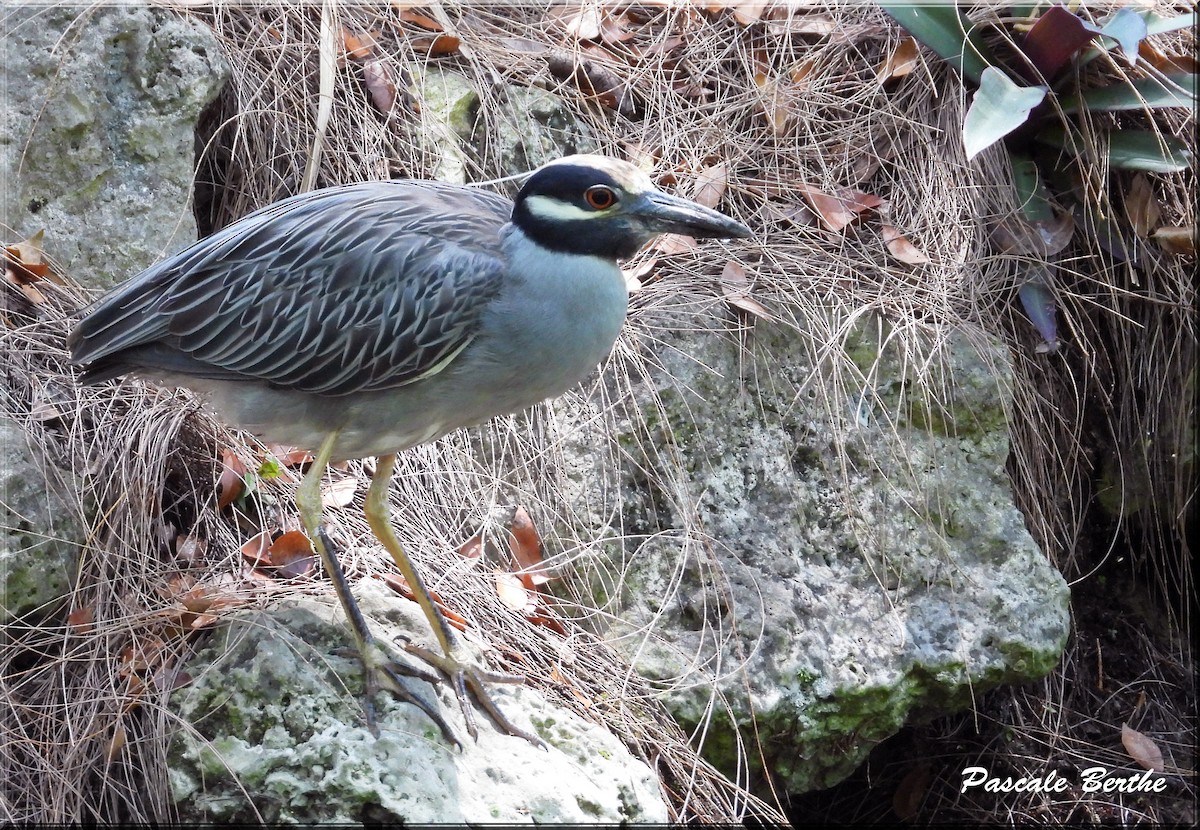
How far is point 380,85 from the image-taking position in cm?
391

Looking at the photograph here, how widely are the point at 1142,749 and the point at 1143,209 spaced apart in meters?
2.00

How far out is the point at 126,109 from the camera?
3.46 meters

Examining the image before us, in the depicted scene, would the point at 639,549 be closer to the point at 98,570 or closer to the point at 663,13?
the point at 98,570

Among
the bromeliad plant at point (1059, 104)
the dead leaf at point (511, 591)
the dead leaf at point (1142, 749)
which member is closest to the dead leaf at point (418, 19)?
the bromeliad plant at point (1059, 104)

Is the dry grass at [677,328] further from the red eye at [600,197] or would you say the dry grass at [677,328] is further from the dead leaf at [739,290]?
the red eye at [600,197]

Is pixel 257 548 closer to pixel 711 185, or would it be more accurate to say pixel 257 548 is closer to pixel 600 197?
pixel 600 197

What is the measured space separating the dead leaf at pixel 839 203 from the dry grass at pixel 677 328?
1.9 inches

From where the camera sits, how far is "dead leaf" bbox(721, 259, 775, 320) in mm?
3645

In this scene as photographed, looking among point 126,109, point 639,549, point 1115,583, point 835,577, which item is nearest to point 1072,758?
point 1115,583

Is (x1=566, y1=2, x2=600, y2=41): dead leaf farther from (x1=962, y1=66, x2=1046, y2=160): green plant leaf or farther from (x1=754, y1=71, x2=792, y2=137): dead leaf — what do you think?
(x1=962, y1=66, x2=1046, y2=160): green plant leaf

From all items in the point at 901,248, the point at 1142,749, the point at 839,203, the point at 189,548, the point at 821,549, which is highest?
the point at 839,203

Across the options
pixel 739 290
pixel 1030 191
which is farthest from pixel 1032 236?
pixel 739 290

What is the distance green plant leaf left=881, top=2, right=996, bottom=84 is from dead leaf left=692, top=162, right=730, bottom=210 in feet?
2.90

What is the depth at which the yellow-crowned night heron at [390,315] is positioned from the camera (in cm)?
258
